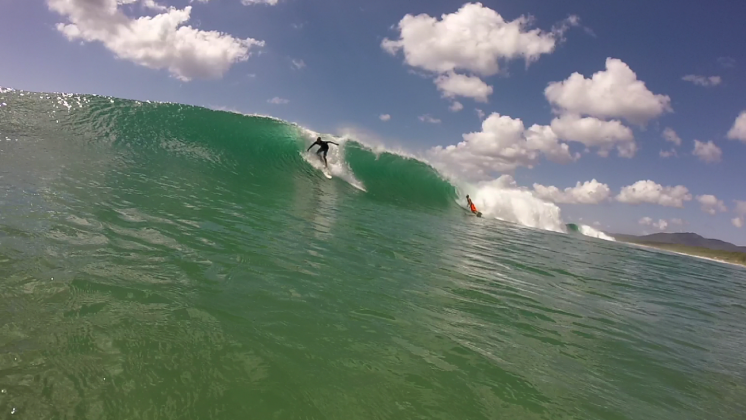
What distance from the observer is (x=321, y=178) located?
16.1 metres

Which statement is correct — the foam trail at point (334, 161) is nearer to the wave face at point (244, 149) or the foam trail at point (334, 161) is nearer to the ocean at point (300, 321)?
the wave face at point (244, 149)

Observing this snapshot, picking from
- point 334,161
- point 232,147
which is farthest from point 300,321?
point 334,161

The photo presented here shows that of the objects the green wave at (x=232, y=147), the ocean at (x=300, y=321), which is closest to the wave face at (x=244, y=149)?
the green wave at (x=232, y=147)

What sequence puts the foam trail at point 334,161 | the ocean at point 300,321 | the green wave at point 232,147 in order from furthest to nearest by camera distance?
the foam trail at point 334,161 < the green wave at point 232,147 < the ocean at point 300,321

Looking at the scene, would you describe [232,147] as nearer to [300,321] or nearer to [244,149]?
[244,149]

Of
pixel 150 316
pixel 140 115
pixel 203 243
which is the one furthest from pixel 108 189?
pixel 140 115

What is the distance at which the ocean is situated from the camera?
88.8 inches

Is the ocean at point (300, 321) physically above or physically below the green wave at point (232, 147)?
below

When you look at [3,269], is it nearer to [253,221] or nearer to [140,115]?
[253,221]

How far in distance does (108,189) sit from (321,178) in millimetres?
9312

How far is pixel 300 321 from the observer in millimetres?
3275

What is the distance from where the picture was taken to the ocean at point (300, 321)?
225 centimetres

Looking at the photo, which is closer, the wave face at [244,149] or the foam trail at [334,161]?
the wave face at [244,149]

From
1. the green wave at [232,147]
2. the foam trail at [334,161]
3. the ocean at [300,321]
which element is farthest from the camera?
the foam trail at [334,161]
